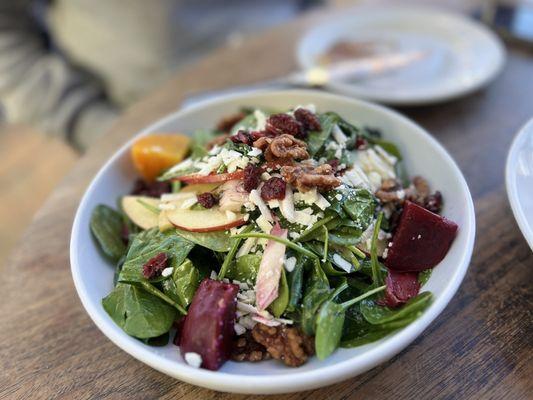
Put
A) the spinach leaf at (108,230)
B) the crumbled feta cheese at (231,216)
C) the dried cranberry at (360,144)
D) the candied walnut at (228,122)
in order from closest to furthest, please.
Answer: the crumbled feta cheese at (231,216)
the spinach leaf at (108,230)
the dried cranberry at (360,144)
the candied walnut at (228,122)

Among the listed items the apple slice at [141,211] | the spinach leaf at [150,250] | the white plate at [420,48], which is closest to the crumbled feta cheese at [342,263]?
the spinach leaf at [150,250]

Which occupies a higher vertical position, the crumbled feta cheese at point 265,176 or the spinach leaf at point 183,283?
the crumbled feta cheese at point 265,176

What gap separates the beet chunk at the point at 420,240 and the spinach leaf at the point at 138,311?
50 cm

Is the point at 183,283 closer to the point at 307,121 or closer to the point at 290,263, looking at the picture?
the point at 290,263

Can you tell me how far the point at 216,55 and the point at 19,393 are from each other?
1.49 meters

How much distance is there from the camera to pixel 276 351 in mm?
919

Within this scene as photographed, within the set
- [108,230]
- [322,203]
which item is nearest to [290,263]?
[322,203]

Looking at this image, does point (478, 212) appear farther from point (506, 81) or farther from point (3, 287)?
point (3, 287)

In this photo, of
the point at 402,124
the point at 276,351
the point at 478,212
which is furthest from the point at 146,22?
the point at 276,351

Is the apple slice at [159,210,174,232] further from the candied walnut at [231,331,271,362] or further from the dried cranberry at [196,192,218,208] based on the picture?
the candied walnut at [231,331,271,362]

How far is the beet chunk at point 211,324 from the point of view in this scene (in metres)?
0.88

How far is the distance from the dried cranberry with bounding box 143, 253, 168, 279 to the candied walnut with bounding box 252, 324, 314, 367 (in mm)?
240

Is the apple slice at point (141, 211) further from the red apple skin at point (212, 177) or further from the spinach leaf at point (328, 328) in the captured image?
the spinach leaf at point (328, 328)

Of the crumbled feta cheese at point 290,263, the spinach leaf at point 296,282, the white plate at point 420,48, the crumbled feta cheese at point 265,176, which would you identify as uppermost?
the crumbled feta cheese at point 265,176
